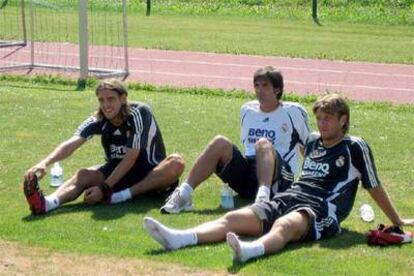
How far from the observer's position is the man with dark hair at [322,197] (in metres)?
7.13

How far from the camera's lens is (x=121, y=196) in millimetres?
8508

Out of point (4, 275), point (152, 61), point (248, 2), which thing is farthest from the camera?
point (248, 2)

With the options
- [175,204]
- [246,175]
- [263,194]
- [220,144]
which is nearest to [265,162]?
[263,194]

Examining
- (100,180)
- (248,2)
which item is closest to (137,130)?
(100,180)

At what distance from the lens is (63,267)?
6.62 meters

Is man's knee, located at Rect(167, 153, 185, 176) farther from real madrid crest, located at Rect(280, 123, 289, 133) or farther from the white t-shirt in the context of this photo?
real madrid crest, located at Rect(280, 123, 289, 133)

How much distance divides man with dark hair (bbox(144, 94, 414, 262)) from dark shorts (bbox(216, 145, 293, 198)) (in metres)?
0.60

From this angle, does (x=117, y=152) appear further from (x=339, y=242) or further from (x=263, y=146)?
(x=339, y=242)

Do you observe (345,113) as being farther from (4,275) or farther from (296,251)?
(4,275)

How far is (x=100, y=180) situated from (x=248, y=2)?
2996 cm

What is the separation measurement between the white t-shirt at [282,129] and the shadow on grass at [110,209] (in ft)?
3.08

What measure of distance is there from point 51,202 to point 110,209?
481mm

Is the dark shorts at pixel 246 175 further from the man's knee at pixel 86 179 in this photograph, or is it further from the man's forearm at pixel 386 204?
the man's knee at pixel 86 179

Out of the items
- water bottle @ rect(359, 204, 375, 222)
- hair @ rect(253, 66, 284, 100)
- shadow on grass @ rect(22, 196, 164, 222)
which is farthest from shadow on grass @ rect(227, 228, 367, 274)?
shadow on grass @ rect(22, 196, 164, 222)
